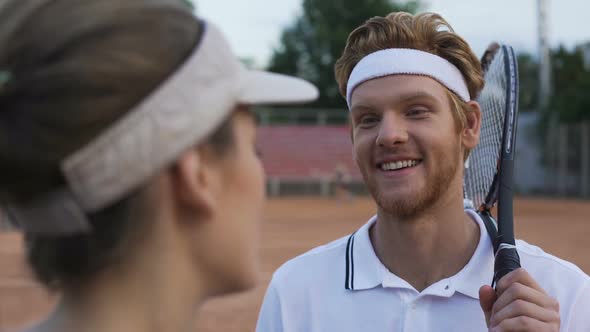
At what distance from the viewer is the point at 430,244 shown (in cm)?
248

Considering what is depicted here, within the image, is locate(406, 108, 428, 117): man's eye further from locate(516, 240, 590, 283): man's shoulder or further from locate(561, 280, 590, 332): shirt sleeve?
locate(561, 280, 590, 332): shirt sleeve

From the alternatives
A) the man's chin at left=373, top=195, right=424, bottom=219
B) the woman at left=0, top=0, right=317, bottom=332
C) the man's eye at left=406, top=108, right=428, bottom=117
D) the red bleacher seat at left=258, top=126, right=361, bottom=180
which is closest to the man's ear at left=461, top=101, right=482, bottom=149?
the man's eye at left=406, top=108, right=428, bottom=117

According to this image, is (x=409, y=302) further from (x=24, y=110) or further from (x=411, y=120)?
(x=24, y=110)

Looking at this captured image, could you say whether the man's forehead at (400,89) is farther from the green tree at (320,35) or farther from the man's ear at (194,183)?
the green tree at (320,35)

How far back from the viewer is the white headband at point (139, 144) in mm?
1042

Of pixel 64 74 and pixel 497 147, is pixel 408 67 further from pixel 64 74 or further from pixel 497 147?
pixel 64 74

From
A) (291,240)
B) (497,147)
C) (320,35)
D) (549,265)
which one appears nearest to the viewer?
(549,265)

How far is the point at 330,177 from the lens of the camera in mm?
34844

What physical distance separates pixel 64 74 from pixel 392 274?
66.5 inches

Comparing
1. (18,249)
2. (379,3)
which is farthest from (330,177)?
(379,3)

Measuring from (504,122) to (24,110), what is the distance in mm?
2054

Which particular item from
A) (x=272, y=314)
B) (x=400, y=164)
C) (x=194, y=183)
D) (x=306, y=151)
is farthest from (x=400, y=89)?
(x=306, y=151)

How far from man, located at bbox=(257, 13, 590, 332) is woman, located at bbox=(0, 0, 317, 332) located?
1169 millimetres

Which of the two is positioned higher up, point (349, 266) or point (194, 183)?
point (194, 183)
